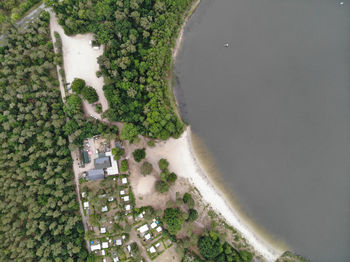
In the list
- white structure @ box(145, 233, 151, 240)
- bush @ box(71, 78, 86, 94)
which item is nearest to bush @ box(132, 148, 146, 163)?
white structure @ box(145, 233, 151, 240)

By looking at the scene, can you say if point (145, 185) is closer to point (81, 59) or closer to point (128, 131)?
point (128, 131)

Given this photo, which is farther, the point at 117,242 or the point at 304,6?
the point at 304,6

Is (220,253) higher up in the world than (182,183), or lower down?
lower down

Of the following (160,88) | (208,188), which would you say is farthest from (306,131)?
(160,88)

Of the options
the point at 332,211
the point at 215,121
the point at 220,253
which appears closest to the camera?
the point at 220,253

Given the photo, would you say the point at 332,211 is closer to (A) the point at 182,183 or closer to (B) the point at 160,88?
(A) the point at 182,183

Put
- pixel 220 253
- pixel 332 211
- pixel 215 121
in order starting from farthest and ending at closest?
1. pixel 215 121
2. pixel 332 211
3. pixel 220 253

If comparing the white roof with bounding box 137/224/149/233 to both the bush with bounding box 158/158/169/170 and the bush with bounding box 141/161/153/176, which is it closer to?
the bush with bounding box 141/161/153/176

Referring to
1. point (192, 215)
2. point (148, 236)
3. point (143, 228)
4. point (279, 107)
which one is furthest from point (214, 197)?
point (279, 107)
